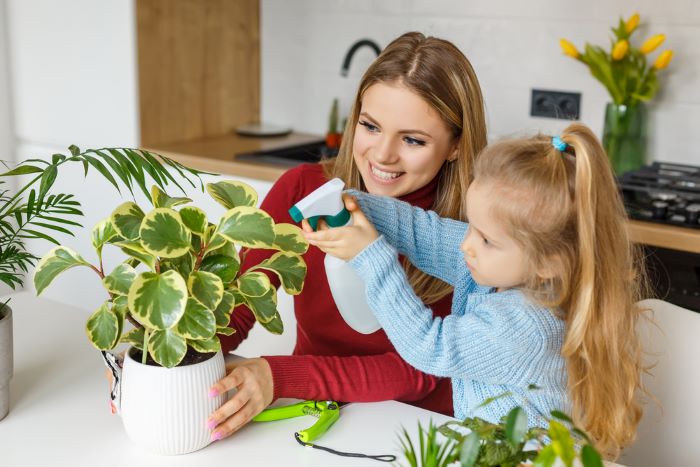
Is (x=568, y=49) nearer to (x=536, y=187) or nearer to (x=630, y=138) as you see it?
(x=630, y=138)

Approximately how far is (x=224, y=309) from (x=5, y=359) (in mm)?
318

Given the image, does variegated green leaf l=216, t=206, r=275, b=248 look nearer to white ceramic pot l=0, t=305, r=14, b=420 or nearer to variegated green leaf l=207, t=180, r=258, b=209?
variegated green leaf l=207, t=180, r=258, b=209

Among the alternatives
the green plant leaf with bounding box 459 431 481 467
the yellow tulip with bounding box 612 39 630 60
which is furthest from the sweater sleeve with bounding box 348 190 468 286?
the yellow tulip with bounding box 612 39 630 60

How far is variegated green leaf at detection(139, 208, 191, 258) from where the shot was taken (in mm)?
948

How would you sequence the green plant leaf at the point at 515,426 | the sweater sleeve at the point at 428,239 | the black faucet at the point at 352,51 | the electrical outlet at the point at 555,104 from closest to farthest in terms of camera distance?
the green plant leaf at the point at 515,426 < the sweater sleeve at the point at 428,239 < the electrical outlet at the point at 555,104 < the black faucet at the point at 352,51

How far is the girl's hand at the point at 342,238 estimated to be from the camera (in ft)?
3.68

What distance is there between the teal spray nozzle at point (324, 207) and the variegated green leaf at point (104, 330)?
251 millimetres

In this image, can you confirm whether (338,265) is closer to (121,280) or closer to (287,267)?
(287,267)

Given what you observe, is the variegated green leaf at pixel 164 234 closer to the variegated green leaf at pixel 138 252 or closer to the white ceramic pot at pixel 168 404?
the variegated green leaf at pixel 138 252

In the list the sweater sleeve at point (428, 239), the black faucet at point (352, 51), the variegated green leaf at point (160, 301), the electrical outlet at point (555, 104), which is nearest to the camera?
the variegated green leaf at point (160, 301)

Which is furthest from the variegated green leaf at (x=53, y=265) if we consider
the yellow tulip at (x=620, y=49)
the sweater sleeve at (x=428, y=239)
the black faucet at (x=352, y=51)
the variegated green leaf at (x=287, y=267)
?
the black faucet at (x=352, y=51)

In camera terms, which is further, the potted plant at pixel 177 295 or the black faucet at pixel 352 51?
the black faucet at pixel 352 51

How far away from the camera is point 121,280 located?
996 millimetres

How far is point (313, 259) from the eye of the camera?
157cm
